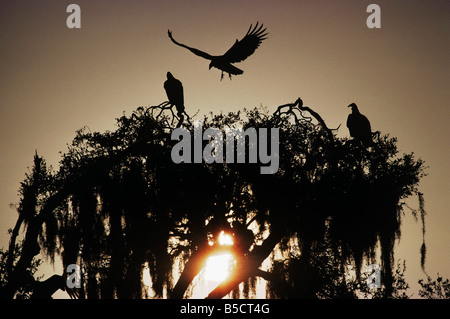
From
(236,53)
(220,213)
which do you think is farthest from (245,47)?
(220,213)

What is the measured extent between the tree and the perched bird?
833 millimetres

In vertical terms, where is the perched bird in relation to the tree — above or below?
above

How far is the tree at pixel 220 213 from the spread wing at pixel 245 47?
2030mm

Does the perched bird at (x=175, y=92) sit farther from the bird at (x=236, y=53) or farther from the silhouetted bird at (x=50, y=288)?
the silhouetted bird at (x=50, y=288)

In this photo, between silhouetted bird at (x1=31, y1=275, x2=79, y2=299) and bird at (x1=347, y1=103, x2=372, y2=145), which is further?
bird at (x1=347, y1=103, x2=372, y2=145)

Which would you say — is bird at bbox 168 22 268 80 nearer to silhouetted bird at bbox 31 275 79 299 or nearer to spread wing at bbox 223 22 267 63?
spread wing at bbox 223 22 267 63

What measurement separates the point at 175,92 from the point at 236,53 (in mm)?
1988

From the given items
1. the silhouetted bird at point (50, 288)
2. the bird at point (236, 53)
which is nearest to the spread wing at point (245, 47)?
the bird at point (236, 53)

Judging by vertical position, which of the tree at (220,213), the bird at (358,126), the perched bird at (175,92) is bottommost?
the tree at (220,213)

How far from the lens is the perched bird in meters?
15.8

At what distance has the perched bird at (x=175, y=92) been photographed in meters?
15.8

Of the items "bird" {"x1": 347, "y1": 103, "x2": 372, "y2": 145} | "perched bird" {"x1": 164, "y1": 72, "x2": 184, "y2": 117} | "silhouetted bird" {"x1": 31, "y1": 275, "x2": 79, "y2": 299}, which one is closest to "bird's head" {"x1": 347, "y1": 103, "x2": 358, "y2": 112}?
"bird" {"x1": 347, "y1": 103, "x2": 372, "y2": 145}
